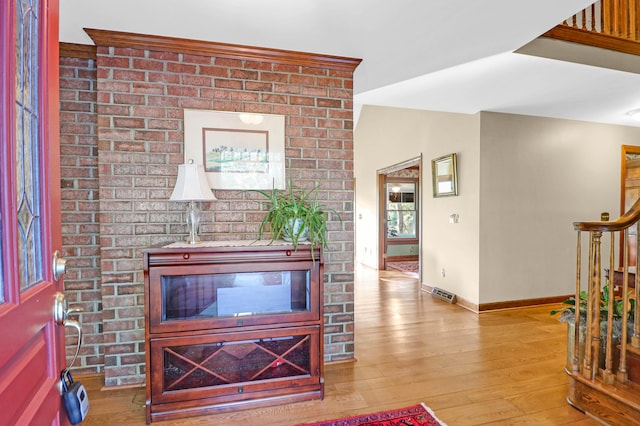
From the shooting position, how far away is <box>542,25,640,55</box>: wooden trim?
96.7 inches

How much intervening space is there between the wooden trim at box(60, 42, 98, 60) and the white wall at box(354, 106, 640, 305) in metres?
3.66

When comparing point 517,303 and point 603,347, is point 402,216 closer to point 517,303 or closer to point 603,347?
point 517,303

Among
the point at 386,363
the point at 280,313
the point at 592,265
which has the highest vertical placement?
the point at 592,265

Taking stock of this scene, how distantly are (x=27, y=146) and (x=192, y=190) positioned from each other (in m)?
1.25

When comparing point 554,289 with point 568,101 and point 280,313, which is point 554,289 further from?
point 280,313

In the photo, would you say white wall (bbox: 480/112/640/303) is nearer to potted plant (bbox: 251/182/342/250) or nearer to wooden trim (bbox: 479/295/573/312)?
wooden trim (bbox: 479/295/573/312)

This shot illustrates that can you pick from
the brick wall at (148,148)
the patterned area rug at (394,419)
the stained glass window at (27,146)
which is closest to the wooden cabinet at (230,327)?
the patterned area rug at (394,419)

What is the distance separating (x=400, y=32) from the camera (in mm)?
2062

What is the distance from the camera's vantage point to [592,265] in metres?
1.89

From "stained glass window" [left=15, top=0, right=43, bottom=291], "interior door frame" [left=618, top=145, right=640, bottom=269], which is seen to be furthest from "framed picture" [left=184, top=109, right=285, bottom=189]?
"interior door frame" [left=618, top=145, right=640, bottom=269]

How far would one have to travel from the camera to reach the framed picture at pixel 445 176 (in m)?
4.08

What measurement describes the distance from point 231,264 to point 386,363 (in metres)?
1.45

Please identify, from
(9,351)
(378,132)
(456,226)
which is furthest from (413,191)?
(9,351)

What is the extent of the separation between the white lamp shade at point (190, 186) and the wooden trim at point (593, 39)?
105 inches
